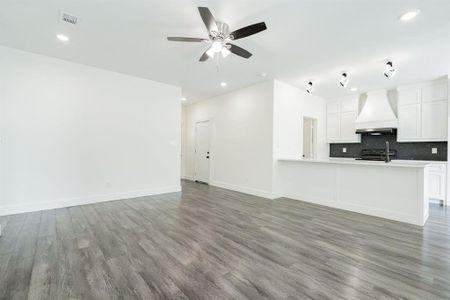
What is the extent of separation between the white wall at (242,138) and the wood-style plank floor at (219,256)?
1.58m

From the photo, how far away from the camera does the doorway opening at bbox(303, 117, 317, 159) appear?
6.45 meters

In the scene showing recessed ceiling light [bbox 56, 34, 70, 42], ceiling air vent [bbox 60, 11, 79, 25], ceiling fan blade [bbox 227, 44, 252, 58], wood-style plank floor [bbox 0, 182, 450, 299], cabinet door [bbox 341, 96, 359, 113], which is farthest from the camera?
cabinet door [bbox 341, 96, 359, 113]

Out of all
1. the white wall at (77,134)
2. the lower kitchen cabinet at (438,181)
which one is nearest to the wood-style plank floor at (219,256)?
the white wall at (77,134)

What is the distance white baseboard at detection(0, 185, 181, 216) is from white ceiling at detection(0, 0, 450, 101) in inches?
109

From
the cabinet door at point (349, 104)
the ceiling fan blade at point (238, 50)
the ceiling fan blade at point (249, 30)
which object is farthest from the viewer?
the cabinet door at point (349, 104)

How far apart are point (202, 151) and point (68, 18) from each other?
4.90 meters

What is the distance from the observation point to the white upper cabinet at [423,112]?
4.69 meters

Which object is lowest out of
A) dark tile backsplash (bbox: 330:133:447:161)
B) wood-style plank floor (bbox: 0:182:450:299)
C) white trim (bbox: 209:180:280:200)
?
wood-style plank floor (bbox: 0:182:450:299)

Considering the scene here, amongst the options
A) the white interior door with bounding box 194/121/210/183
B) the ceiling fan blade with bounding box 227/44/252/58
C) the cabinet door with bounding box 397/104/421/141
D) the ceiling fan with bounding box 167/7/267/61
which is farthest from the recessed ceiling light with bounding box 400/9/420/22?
the white interior door with bounding box 194/121/210/183

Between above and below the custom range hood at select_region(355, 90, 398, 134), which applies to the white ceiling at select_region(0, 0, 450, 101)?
above

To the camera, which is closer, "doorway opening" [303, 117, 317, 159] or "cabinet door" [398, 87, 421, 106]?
"cabinet door" [398, 87, 421, 106]

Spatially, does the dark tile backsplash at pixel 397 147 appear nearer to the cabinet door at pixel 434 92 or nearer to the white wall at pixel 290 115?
the cabinet door at pixel 434 92

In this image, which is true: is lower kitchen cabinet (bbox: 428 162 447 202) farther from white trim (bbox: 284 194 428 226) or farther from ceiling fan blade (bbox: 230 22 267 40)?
ceiling fan blade (bbox: 230 22 267 40)

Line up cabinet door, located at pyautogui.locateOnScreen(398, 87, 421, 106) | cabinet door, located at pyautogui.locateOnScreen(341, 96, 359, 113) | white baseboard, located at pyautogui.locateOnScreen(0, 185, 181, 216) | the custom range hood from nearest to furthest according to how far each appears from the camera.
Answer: white baseboard, located at pyautogui.locateOnScreen(0, 185, 181, 216)
cabinet door, located at pyautogui.locateOnScreen(398, 87, 421, 106)
the custom range hood
cabinet door, located at pyautogui.locateOnScreen(341, 96, 359, 113)
